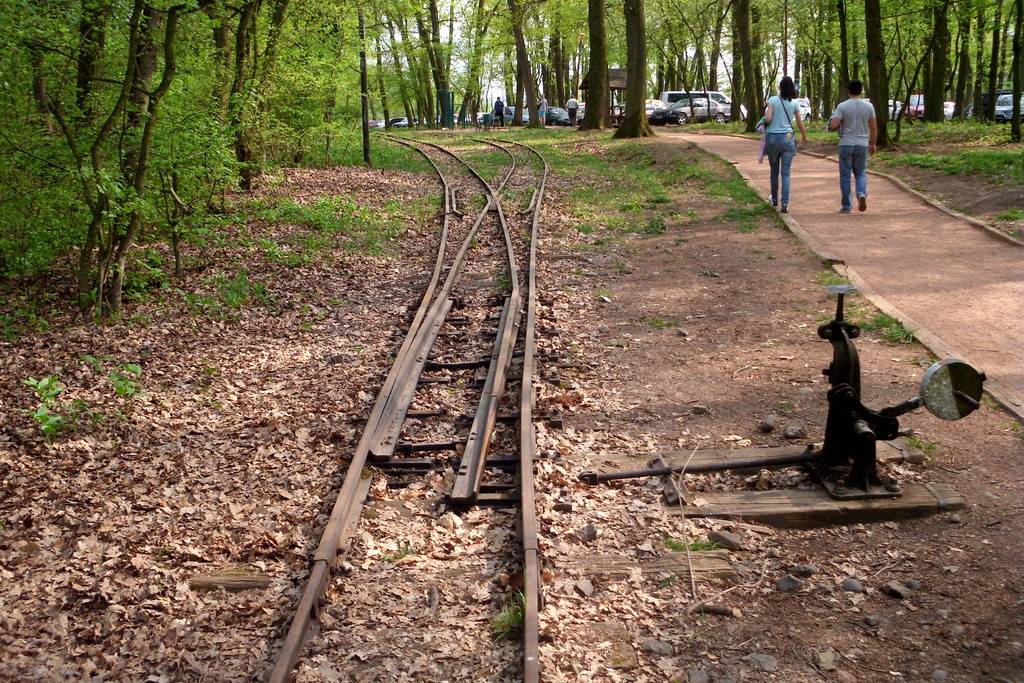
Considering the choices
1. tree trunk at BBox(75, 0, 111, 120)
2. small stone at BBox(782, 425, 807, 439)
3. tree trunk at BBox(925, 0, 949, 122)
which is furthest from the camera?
tree trunk at BBox(925, 0, 949, 122)

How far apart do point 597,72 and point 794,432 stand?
27.7 meters

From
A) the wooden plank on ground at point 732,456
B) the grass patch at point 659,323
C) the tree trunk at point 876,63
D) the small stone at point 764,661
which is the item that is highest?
the tree trunk at point 876,63

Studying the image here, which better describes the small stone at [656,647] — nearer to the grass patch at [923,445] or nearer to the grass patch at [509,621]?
the grass patch at [509,621]

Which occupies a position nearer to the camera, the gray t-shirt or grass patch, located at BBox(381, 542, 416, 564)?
grass patch, located at BBox(381, 542, 416, 564)

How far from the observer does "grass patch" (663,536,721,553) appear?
15.3 feet

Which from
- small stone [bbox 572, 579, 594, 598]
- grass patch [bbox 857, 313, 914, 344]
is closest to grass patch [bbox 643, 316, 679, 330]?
grass patch [bbox 857, 313, 914, 344]

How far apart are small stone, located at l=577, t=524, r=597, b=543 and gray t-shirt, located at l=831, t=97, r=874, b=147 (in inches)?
370

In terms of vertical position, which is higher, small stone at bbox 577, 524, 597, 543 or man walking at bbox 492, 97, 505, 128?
man walking at bbox 492, 97, 505, 128

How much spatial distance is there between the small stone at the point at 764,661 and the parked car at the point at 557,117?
1806 inches

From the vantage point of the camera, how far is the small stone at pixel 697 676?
A: 3668 mm

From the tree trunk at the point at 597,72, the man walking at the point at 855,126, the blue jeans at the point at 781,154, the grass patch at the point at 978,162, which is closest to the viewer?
the man walking at the point at 855,126

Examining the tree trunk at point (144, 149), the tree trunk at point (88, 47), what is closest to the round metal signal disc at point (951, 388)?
the tree trunk at point (144, 149)

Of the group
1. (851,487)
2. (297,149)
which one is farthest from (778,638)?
(297,149)

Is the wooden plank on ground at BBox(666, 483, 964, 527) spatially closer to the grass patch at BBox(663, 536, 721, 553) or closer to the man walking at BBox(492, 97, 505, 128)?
the grass patch at BBox(663, 536, 721, 553)
